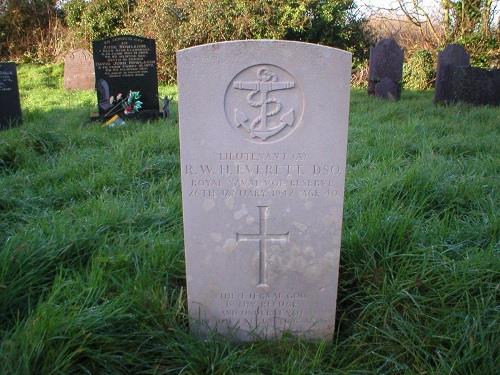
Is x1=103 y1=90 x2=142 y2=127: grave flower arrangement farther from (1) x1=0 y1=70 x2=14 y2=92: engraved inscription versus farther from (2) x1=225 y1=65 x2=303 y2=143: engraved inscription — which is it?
(2) x1=225 y1=65 x2=303 y2=143: engraved inscription

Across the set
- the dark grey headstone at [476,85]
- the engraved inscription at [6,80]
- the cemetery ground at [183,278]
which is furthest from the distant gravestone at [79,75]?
the dark grey headstone at [476,85]

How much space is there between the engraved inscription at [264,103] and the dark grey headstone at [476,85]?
6585mm

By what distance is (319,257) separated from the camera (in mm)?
2223

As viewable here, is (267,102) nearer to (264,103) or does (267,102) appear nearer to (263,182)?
(264,103)

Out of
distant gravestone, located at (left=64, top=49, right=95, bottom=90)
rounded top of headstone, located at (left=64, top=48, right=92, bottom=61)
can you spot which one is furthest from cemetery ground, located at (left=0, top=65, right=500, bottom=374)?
rounded top of headstone, located at (left=64, top=48, right=92, bottom=61)

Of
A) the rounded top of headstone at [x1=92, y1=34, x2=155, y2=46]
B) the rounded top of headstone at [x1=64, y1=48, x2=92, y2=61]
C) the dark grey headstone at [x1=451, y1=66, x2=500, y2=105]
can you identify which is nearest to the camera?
the rounded top of headstone at [x1=92, y1=34, x2=155, y2=46]

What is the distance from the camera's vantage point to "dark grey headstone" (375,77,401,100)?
8914 mm

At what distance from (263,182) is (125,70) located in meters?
5.78

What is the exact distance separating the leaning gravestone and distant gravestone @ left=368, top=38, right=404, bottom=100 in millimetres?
7332

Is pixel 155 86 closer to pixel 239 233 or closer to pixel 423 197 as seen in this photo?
pixel 423 197

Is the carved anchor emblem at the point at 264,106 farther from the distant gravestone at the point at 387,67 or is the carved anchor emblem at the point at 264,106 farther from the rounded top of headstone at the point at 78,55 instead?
the rounded top of headstone at the point at 78,55

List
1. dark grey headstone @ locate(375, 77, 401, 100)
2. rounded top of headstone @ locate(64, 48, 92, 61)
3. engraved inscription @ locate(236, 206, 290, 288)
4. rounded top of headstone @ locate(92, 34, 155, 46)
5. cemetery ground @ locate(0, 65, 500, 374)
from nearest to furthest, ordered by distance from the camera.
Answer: cemetery ground @ locate(0, 65, 500, 374)
engraved inscription @ locate(236, 206, 290, 288)
rounded top of headstone @ locate(92, 34, 155, 46)
dark grey headstone @ locate(375, 77, 401, 100)
rounded top of headstone @ locate(64, 48, 92, 61)

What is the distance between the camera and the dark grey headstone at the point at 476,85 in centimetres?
752

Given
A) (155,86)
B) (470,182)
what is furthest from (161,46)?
(470,182)
